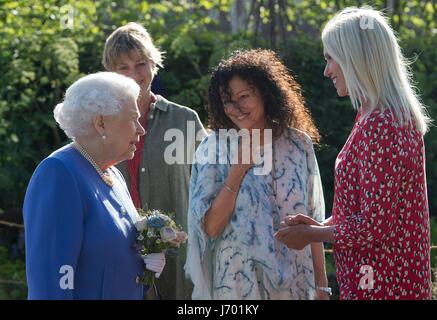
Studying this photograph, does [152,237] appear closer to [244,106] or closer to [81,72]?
[244,106]

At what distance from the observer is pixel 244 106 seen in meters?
4.51

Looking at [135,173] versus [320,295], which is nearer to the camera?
→ [320,295]

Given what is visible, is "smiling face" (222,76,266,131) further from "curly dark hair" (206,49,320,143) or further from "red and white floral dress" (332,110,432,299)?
"red and white floral dress" (332,110,432,299)

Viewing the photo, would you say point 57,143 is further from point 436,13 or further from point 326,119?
point 436,13

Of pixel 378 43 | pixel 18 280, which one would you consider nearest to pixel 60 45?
pixel 18 280

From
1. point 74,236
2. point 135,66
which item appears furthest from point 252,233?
point 135,66

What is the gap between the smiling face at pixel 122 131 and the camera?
12.7 feet

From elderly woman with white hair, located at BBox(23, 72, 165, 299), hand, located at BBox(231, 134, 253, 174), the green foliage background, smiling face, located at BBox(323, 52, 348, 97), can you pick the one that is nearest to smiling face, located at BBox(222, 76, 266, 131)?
hand, located at BBox(231, 134, 253, 174)

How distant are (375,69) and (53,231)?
4.70 ft

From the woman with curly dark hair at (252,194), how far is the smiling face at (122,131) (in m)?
0.63

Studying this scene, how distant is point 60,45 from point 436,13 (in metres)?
4.61

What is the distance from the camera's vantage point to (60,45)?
7918mm

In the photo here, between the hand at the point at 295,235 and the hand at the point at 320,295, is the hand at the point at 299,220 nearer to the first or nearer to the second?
the hand at the point at 295,235

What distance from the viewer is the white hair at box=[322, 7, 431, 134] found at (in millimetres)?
3859
